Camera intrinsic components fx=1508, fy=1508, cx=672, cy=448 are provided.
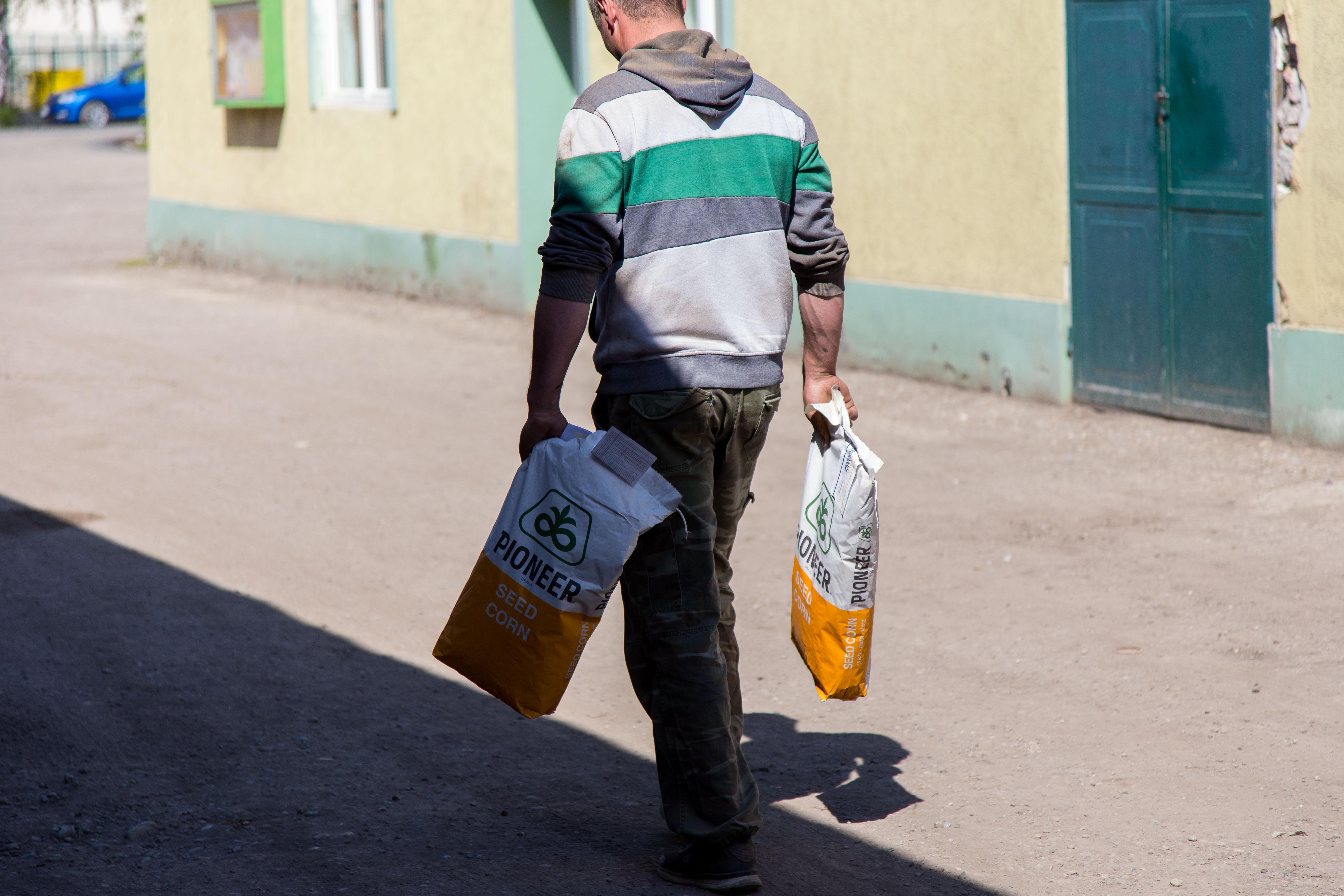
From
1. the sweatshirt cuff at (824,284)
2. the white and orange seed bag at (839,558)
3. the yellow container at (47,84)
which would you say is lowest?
the white and orange seed bag at (839,558)

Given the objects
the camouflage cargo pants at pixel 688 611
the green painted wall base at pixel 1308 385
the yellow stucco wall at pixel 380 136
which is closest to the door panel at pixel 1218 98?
the green painted wall base at pixel 1308 385

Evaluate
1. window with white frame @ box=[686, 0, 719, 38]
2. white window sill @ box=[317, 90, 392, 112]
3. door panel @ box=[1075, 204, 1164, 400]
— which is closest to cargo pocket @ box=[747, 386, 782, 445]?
door panel @ box=[1075, 204, 1164, 400]

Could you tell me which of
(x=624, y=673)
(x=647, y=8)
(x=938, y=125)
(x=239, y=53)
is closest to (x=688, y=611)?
(x=647, y=8)

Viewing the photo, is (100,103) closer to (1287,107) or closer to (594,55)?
(594,55)

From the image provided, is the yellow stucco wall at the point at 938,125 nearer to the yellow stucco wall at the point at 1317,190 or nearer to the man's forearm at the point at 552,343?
the yellow stucco wall at the point at 1317,190

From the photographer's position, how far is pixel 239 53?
13633 mm

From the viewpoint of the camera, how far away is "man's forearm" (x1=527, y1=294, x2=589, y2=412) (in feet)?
9.70

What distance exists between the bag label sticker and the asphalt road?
2.42ft

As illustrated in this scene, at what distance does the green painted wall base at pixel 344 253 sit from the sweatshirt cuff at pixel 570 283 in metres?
8.46

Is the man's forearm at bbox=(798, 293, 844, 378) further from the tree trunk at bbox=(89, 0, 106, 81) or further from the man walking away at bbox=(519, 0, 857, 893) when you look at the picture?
the tree trunk at bbox=(89, 0, 106, 81)

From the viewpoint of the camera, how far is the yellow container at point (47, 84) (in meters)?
42.7

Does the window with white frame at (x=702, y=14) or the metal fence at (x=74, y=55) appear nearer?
the window with white frame at (x=702, y=14)

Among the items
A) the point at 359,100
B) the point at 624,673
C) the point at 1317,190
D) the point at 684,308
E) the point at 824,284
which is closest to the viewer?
the point at 684,308

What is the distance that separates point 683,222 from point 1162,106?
4.97 metres
